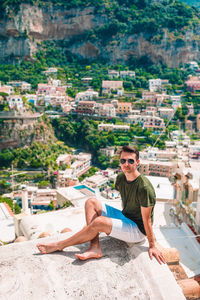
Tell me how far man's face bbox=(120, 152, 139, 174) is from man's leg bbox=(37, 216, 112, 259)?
0.28m

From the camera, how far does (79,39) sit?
35.3 meters

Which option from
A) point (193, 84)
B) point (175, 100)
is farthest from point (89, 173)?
point (193, 84)

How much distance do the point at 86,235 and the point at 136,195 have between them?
332 millimetres

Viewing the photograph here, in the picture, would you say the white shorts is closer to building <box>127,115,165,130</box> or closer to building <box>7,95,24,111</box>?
building <box>7,95,24,111</box>

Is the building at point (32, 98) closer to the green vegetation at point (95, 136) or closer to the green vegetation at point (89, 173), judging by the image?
the green vegetation at point (95, 136)

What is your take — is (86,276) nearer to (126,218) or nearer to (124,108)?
(126,218)

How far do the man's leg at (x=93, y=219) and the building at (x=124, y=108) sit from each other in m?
22.2

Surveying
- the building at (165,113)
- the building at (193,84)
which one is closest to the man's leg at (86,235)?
the building at (165,113)

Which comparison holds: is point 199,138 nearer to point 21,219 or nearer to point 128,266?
point 21,219

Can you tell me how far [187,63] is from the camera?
32.1m

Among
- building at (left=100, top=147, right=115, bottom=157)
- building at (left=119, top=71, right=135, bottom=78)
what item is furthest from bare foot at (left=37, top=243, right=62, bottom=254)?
building at (left=119, top=71, right=135, bottom=78)

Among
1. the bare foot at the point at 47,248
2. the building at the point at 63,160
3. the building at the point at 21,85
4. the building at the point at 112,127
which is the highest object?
the building at the point at 21,85

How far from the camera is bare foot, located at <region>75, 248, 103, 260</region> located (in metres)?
1.44

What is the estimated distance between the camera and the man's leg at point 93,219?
1.46 m
